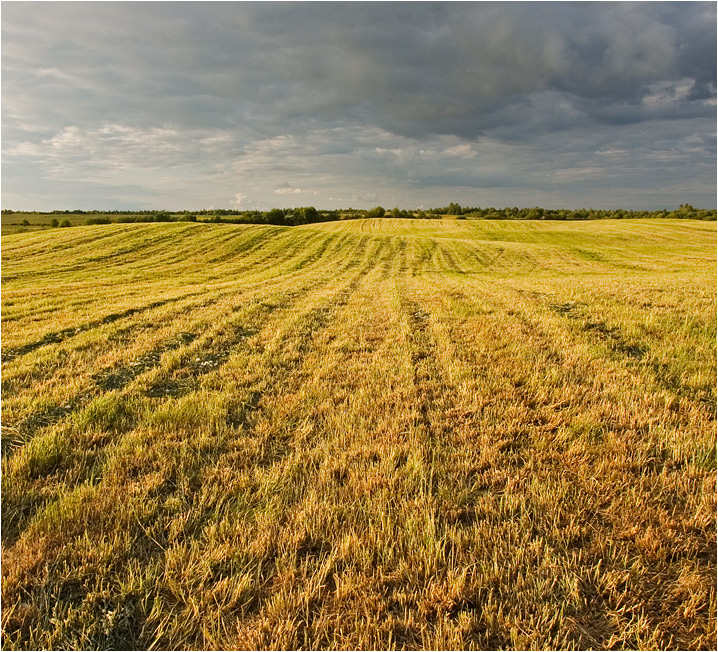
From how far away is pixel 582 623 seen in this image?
7.13 ft

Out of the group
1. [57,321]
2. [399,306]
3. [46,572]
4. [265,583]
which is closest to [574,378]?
[265,583]

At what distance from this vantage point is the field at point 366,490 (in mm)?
2203

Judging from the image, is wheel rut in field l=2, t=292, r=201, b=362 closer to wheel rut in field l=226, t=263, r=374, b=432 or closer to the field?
the field

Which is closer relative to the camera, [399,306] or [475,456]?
[475,456]

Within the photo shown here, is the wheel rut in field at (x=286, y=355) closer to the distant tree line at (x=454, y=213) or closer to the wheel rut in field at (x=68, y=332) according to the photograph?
the wheel rut in field at (x=68, y=332)

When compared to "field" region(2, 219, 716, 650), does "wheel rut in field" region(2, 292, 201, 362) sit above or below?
above

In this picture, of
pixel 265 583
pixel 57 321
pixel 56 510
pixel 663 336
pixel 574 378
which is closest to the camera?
pixel 265 583

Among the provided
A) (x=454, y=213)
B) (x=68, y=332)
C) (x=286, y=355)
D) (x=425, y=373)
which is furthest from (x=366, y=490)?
(x=454, y=213)

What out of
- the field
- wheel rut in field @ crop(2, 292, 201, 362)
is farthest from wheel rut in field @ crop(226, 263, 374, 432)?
wheel rut in field @ crop(2, 292, 201, 362)

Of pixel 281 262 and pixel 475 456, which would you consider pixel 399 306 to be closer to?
pixel 475 456

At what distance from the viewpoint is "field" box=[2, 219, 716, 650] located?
7.23 ft

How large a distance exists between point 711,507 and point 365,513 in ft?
9.17

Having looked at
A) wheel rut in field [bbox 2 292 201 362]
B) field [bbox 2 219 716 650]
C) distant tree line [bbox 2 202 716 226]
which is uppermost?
distant tree line [bbox 2 202 716 226]

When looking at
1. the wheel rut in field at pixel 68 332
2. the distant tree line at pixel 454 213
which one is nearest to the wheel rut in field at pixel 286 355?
the wheel rut in field at pixel 68 332
